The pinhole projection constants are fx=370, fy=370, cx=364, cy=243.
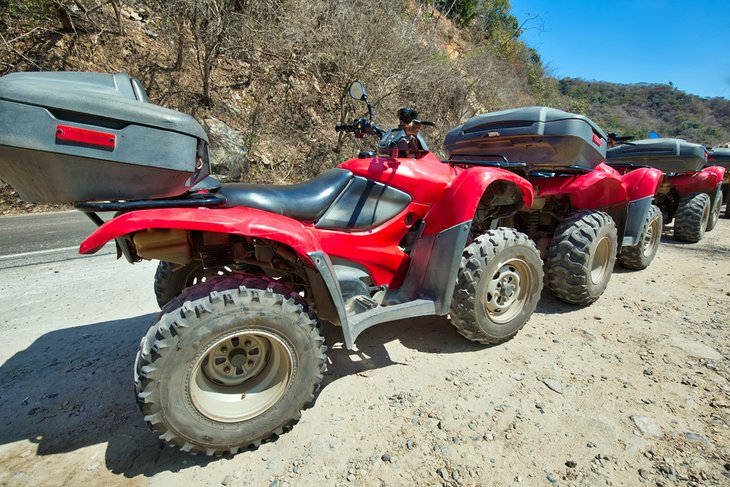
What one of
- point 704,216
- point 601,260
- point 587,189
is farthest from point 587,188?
point 704,216

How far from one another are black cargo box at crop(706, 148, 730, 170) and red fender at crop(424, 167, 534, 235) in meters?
8.71

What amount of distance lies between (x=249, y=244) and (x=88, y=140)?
935 mm

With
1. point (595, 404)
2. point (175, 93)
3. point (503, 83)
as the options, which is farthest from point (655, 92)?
point (595, 404)

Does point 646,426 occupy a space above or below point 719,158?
below

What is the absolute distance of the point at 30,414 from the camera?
201cm

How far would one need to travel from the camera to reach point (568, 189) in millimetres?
3562

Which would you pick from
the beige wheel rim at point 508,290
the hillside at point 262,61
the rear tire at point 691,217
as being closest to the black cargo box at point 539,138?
the beige wheel rim at point 508,290

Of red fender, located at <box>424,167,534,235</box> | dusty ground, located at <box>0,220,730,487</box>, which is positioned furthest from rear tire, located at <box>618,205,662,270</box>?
red fender, located at <box>424,167,534,235</box>

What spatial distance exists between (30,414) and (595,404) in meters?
3.13

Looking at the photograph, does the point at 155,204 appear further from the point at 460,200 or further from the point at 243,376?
the point at 460,200

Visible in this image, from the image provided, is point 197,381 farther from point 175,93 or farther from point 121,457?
point 175,93

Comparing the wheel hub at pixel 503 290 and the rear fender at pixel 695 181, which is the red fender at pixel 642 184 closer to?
the wheel hub at pixel 503 290

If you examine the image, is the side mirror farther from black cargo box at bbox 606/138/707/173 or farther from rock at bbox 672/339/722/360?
black cargo box at bbox 606/138/707/173

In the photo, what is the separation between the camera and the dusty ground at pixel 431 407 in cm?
168
